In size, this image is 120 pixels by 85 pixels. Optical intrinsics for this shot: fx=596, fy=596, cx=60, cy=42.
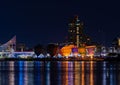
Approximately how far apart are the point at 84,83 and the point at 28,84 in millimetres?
5019

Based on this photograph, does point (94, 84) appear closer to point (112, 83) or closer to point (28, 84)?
point (112, 83)

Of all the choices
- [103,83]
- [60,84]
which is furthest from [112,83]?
[60,84]

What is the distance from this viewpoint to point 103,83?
5297 cm

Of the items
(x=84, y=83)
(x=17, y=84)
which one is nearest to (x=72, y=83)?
(x=84, y=83)

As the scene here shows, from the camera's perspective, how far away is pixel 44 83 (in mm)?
53500

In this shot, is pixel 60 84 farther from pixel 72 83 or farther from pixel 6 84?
pixel 6 84

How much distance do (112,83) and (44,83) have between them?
6083mm

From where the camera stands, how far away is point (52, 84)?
172ft

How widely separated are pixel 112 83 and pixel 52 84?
5345mm

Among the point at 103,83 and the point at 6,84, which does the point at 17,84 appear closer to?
the point at 6,84

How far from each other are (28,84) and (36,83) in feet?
5.08

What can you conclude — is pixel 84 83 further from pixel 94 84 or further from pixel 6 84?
pixel 6 84

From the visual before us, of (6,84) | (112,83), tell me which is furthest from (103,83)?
(6,84)

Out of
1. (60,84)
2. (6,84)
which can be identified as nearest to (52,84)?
(60,84)
